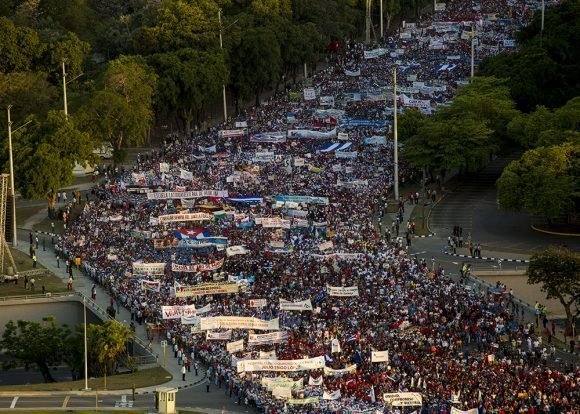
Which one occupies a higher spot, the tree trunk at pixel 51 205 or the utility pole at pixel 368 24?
the utility pole at pixel 368 24

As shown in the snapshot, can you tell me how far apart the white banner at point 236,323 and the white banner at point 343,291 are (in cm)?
580

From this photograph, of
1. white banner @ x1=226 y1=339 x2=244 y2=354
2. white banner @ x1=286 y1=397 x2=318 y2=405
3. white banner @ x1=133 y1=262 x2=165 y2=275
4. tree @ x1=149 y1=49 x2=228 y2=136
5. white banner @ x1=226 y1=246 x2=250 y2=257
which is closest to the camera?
white banner @ x1=286 y1=397 x2=318 y2=405

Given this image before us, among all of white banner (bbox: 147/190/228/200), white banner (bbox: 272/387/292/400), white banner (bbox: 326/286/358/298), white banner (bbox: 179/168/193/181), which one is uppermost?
white banner (bbox: 179/168/193/181)

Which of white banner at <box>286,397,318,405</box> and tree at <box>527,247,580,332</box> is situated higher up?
tree at <box>527,247,580,332</box>

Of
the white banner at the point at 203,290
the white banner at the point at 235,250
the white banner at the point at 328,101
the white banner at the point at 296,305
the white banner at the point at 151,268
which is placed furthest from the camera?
the white banner at the point at 328,101

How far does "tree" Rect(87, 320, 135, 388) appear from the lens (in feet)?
323

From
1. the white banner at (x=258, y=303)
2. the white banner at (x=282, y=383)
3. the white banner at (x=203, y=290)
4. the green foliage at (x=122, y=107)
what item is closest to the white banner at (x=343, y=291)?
the white banner at (x=258, y=303)

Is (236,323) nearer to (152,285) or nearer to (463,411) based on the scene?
(152,285)

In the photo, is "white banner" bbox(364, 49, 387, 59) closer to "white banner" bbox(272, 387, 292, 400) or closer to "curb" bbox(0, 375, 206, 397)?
"curb" bbox(0, 375, 206, 397)

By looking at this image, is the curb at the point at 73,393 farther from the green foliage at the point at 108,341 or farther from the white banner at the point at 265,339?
the green foliage at the point at 108,341

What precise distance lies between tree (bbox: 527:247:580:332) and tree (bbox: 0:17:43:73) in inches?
2599

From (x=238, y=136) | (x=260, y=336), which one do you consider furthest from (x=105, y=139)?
(x=260, y=336)

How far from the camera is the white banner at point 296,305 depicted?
330ft

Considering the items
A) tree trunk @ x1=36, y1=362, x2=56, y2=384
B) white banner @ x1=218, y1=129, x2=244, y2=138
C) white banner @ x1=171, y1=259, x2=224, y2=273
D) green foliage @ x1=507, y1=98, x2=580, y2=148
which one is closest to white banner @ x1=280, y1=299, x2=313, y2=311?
white banner @ x1=171, y1=259, x2=224, y2=273
